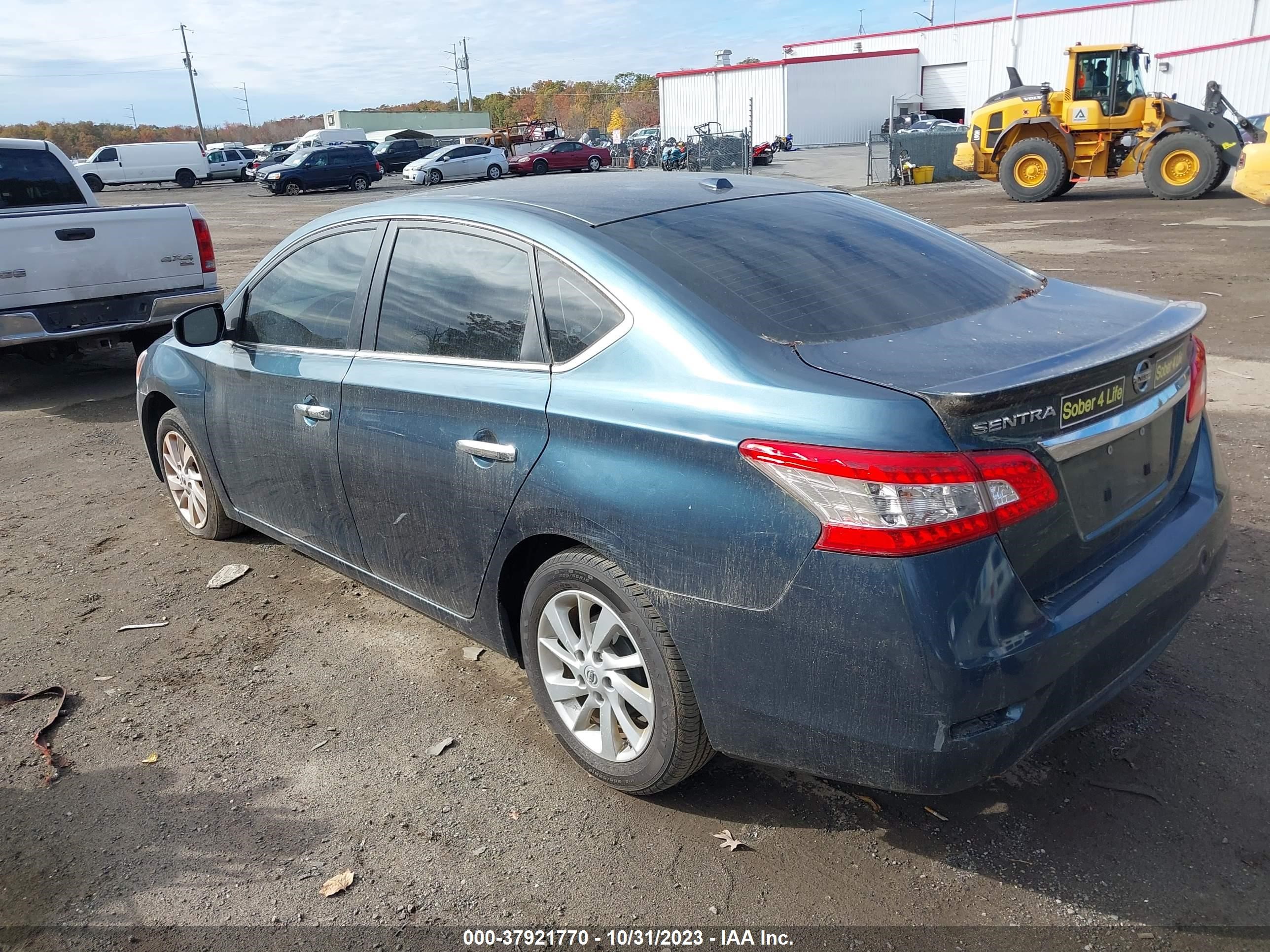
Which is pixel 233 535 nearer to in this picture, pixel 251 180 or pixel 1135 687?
pixel 1135 687

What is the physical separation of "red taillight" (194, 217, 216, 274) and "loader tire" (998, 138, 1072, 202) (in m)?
17.5

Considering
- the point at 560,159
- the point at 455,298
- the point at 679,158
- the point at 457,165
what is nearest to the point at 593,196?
the point at 455,298

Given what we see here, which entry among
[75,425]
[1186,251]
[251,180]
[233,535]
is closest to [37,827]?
[233,535]

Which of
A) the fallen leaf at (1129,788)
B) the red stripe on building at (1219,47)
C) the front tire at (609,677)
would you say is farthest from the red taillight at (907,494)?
the red stripe on building at (1219,47)

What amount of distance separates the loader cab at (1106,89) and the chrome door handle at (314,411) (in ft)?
68.7

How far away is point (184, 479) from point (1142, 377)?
4.44 m

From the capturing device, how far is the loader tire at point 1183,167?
1930cm

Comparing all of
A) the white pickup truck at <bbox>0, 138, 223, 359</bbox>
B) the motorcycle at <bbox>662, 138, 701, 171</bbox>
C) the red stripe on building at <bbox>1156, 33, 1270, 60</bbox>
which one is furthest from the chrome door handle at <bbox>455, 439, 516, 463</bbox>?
the red stripe on building at <bbox>1156, 33, 1270, 60</bbox>

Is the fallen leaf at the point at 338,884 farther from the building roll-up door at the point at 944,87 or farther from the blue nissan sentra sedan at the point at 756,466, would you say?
the building roll-up door at the point at 944,87

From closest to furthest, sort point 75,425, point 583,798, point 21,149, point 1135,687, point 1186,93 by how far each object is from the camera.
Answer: point 583,798
point 1135,687
point 75,425
point 21,149
point 1186,93

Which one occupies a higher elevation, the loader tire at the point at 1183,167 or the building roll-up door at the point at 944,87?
the building roll-up door at the point at 944,87

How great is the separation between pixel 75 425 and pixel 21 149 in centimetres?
326

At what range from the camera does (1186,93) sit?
3769cm

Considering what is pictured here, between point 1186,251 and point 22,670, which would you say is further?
point 1186,251
